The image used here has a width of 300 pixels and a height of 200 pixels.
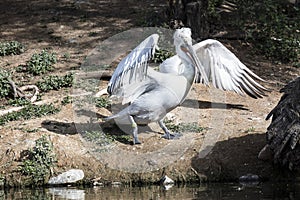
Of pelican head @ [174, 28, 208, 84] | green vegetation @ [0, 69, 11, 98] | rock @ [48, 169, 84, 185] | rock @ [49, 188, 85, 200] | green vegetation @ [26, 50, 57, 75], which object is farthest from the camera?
green vegetation @ [26, 50, 57, 75]

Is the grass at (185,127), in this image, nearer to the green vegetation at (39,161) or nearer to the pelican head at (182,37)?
the pelican head at (182,37)

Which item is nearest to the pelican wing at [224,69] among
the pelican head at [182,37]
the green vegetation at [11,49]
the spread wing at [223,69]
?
the spread wing at [223,69]

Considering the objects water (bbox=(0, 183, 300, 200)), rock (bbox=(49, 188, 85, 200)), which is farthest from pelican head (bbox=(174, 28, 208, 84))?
rock (bbox=(49, 188, 85, 200))

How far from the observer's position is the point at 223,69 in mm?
10875

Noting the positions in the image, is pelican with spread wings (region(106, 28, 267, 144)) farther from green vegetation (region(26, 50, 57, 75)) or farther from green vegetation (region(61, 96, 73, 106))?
green vegetation (region(26, 50, 57, 75))

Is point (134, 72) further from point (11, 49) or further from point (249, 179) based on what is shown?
point (11, 49)

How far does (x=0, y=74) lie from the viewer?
478 inches

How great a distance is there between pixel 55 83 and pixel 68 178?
11.4 feet

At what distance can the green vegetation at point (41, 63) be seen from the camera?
43.2 feet

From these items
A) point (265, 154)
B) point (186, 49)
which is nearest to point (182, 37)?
point (186, 49)

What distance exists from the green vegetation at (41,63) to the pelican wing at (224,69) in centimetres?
362

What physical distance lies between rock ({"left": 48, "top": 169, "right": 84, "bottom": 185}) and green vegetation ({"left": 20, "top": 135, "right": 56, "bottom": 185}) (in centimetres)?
13

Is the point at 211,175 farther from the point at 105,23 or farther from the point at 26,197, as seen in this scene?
the point at 105,23

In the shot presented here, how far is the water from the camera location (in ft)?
26.5
